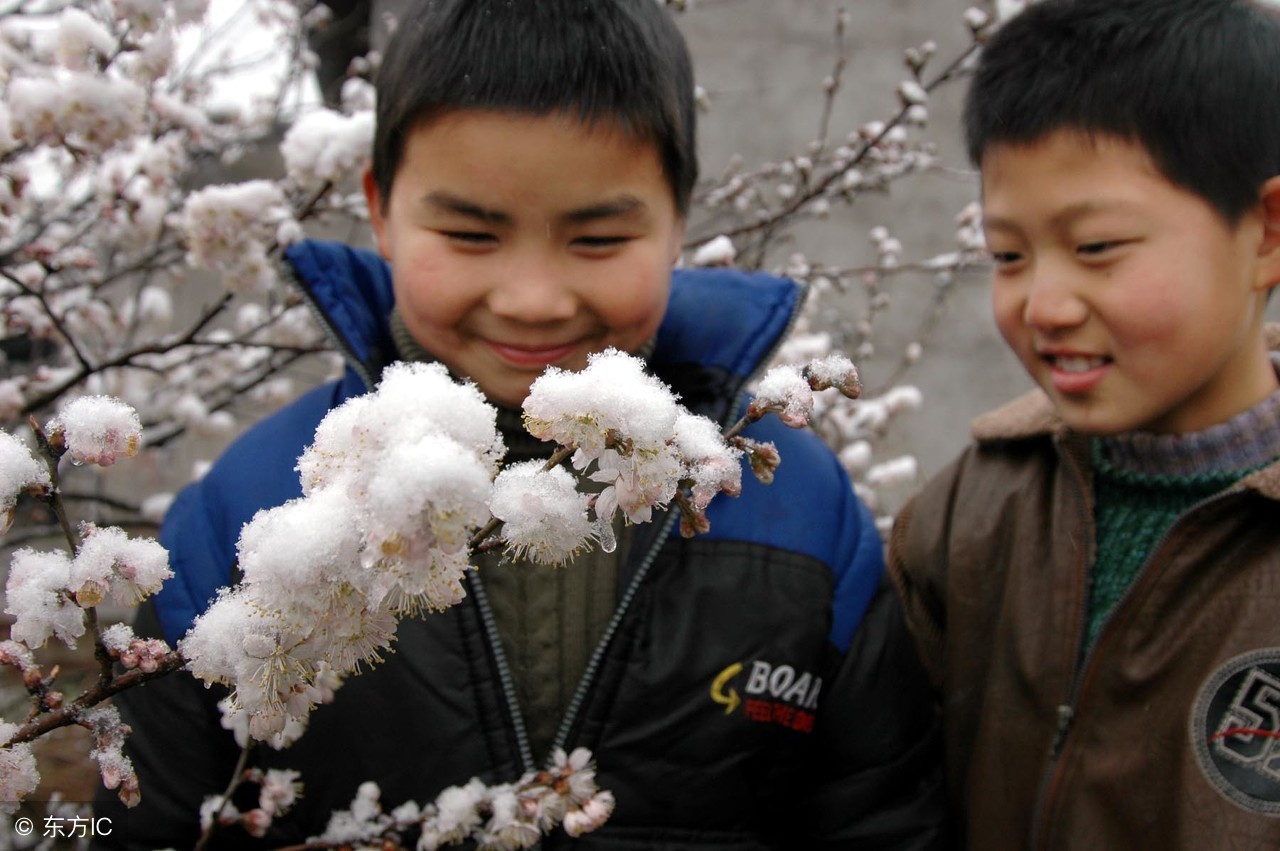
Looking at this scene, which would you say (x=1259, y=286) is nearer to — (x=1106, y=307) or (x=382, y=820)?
(x=1106, y=307)

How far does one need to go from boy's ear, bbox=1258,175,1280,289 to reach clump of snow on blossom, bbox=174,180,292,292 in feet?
5.69

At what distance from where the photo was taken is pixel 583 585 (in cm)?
125

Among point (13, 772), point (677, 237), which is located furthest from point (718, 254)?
point (13, 772)

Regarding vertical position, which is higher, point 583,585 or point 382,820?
point 583,585

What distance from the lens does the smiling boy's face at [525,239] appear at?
3.43 feet

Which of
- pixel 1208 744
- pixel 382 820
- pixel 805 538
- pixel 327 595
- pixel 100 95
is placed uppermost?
pixel 100 95

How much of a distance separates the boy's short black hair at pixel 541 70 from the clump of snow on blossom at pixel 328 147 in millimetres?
609

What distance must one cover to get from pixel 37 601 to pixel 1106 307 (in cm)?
114

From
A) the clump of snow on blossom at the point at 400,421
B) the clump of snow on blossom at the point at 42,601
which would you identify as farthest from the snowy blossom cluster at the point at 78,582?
the clump of snow on blossom at the point at 400,421

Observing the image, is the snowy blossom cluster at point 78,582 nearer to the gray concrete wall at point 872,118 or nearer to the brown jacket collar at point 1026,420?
the brown jacket collar at point 1026,420

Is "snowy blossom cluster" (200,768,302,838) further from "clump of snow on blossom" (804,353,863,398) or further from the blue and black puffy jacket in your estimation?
"clump of snow on blossom" (804,353,863,398)

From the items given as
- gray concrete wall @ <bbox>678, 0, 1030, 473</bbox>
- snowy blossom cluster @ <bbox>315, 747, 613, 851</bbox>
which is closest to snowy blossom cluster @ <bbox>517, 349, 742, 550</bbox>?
snowy blossom cluster @ <bbox>315, 747, 613, 851</bbox>

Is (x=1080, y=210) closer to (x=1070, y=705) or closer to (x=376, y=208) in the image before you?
(x=1070, y=705)

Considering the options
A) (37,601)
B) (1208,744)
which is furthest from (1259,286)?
(37,601)
